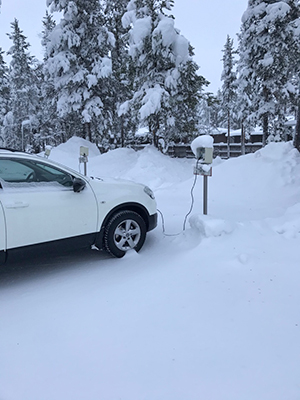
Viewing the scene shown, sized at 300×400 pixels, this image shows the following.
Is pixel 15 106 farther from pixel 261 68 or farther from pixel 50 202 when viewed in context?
pixel 50 202

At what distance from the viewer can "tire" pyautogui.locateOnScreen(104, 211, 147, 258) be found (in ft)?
13.8

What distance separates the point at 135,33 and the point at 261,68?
6167 millimetres

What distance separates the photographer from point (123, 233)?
172 inches

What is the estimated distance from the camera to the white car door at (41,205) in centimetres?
344

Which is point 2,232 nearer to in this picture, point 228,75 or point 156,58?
point 156,58

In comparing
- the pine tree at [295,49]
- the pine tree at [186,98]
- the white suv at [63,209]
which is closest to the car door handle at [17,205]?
the white suv at [63,209]

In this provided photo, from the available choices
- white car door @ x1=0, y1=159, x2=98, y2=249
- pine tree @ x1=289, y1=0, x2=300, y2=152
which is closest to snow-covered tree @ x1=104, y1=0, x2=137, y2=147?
pine tree @ x1=289, y1=0, x2=300, y2=152

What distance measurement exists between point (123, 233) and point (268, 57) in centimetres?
1308

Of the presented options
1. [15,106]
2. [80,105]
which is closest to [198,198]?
[80,105]

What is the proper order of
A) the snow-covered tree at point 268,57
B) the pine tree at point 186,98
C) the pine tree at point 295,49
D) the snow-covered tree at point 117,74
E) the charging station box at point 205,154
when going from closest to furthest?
the charging station box at point 205,154, the pine tree at point 295,49, the snow-covered tree at point 268,57, the pine tree at point 186,98, the snow-covered tree at point 117,74

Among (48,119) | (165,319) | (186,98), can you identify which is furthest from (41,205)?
(48,119)

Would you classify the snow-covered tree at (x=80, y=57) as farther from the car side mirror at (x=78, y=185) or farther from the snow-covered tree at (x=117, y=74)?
the car side mirror at (x=78, y=185)

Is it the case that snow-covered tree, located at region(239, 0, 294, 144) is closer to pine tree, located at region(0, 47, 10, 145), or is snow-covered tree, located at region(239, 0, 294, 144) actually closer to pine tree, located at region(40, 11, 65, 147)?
pine tree, located at region(40, 11, 65, 147)

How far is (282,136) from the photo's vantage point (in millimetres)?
15055
